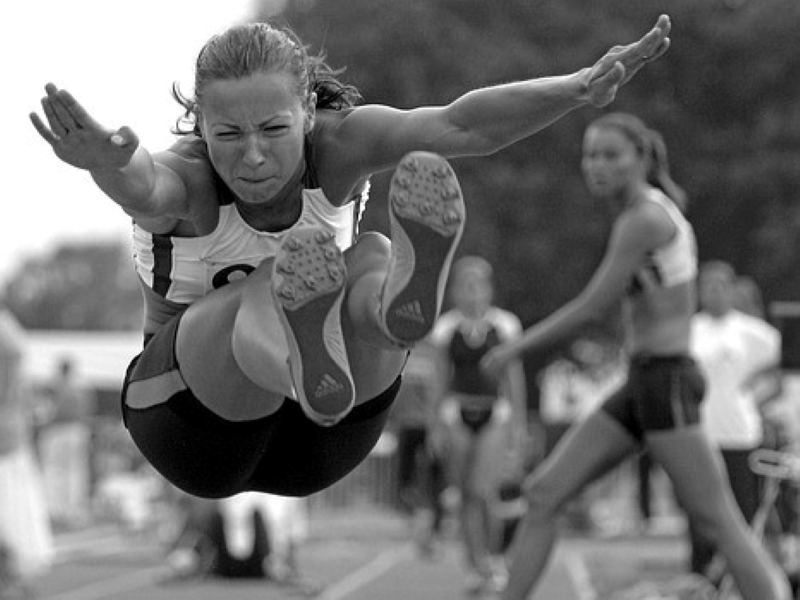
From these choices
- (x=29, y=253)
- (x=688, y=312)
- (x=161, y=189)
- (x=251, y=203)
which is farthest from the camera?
(x=29, y=253)

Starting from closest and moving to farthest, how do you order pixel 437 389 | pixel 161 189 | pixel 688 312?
1. pixel 161 189
2. pixel 688 312
3. pixel 437 389

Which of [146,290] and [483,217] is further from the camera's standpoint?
[483,217]

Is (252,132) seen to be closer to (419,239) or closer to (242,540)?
(419,239)

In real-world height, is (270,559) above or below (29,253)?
below

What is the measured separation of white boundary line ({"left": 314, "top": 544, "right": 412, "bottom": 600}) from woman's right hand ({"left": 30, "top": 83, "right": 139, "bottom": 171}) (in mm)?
7640

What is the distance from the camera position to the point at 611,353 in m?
32.6

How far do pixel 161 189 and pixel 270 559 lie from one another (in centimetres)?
864

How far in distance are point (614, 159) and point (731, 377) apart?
3125 millimetres

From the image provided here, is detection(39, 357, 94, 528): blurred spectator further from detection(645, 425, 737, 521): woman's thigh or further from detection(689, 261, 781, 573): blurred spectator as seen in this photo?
detection(645, 425, 737, 521): woman's thigh

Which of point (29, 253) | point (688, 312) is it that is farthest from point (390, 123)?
point (29, 253)

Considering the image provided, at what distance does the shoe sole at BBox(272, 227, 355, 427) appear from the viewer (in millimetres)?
4648

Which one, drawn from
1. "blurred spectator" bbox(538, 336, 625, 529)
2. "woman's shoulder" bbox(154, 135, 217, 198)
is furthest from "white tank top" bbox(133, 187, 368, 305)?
"blurred spectator" bbox(538, 336, 625, 529)

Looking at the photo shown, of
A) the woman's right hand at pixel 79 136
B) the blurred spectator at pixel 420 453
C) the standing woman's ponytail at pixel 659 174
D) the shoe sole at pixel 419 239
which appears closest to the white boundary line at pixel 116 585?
the blurred spectator at pixel 420 453

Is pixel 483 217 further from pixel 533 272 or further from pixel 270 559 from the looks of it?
pixel 270 559
